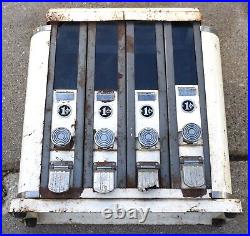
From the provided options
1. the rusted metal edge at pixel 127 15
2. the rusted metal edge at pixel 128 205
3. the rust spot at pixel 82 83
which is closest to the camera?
the rusted metal edge at pixel 128 205

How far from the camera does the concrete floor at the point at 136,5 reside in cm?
234

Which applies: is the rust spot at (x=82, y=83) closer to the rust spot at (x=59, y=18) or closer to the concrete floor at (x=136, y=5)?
the rust spot at (x=59, y=18)

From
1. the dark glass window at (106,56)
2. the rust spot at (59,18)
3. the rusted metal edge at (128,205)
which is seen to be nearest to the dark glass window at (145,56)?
the dark glass window at (106,56)

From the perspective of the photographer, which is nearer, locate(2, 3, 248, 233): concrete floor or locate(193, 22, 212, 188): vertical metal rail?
locate(193, 22, 212, 188): vertical metal rail

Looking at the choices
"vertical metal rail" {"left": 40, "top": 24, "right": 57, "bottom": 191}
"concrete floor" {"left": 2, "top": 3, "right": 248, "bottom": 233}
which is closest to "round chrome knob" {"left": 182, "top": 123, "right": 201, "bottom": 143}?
"concrete floor" {"left": 2, "top": 3, "right": 248, "bottom": 233}

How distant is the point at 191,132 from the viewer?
2.06 meters

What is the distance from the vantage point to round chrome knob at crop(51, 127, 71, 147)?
2.04 m

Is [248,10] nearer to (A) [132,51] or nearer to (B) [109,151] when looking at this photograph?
(A) [132,51]

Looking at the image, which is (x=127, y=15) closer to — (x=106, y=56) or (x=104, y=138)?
(x=106, y=56)

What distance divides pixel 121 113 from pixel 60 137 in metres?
0.32

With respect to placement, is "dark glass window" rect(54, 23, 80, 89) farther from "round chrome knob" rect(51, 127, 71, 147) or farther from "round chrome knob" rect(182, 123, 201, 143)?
"round chrome knob" rect(182, 123, 201, 143)

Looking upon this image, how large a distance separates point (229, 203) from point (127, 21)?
1.08 m

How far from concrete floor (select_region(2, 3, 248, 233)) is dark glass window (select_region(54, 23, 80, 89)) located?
0.49 m

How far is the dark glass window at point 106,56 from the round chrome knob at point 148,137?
0.29 meters
